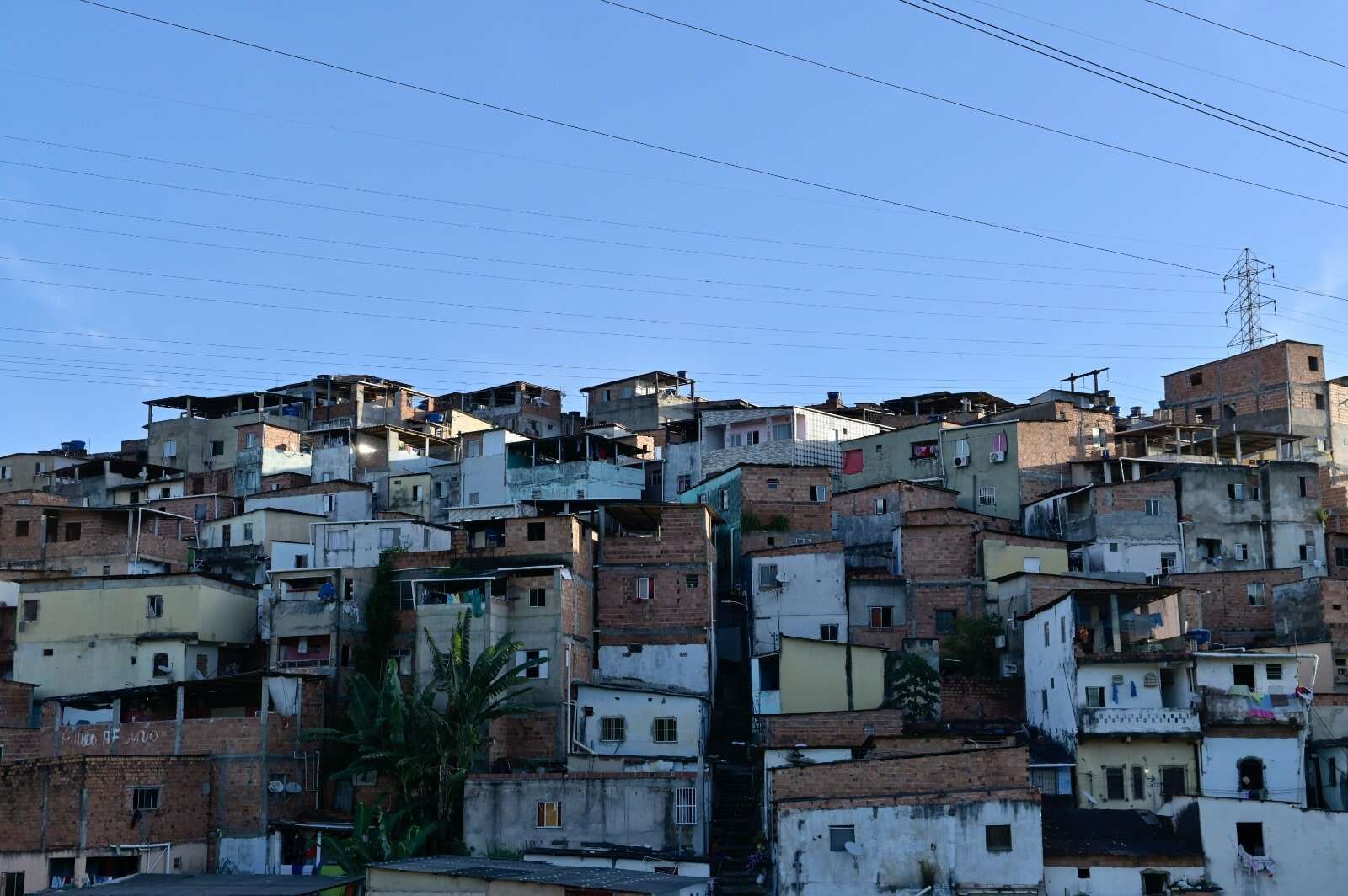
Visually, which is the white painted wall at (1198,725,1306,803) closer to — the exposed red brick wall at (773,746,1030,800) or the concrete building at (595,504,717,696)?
the exposed red brick wall at (773,746,1030,800)

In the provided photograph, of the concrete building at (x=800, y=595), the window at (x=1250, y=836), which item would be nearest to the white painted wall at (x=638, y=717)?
the concrete building at (x=800, y=595)

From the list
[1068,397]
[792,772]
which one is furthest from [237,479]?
[792,772]

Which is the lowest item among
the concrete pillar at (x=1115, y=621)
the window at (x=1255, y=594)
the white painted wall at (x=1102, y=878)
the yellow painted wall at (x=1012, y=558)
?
the white painted wall at (x=1102, y=878)

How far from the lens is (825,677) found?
44.3 m

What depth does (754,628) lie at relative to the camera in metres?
49.2

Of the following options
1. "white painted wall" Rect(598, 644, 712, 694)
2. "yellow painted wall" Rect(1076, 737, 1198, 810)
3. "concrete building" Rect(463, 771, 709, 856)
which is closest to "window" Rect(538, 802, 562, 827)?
"concrete building" Rect(463, 771, 709, 856)

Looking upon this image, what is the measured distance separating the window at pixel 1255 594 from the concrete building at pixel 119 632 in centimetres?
3261

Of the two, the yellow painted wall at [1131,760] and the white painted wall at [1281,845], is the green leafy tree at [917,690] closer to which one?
the yellow painted wall at [1131,760]

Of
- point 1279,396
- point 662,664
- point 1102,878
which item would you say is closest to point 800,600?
point 662,664

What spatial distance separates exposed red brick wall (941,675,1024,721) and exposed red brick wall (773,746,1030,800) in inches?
382

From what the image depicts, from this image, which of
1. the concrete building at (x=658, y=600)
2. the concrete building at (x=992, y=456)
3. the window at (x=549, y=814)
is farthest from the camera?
the concrete building at (x=992, y=456)

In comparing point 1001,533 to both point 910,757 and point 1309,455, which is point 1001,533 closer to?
point 910,757

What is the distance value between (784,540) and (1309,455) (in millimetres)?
27942

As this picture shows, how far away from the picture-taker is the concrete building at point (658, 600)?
153ft
